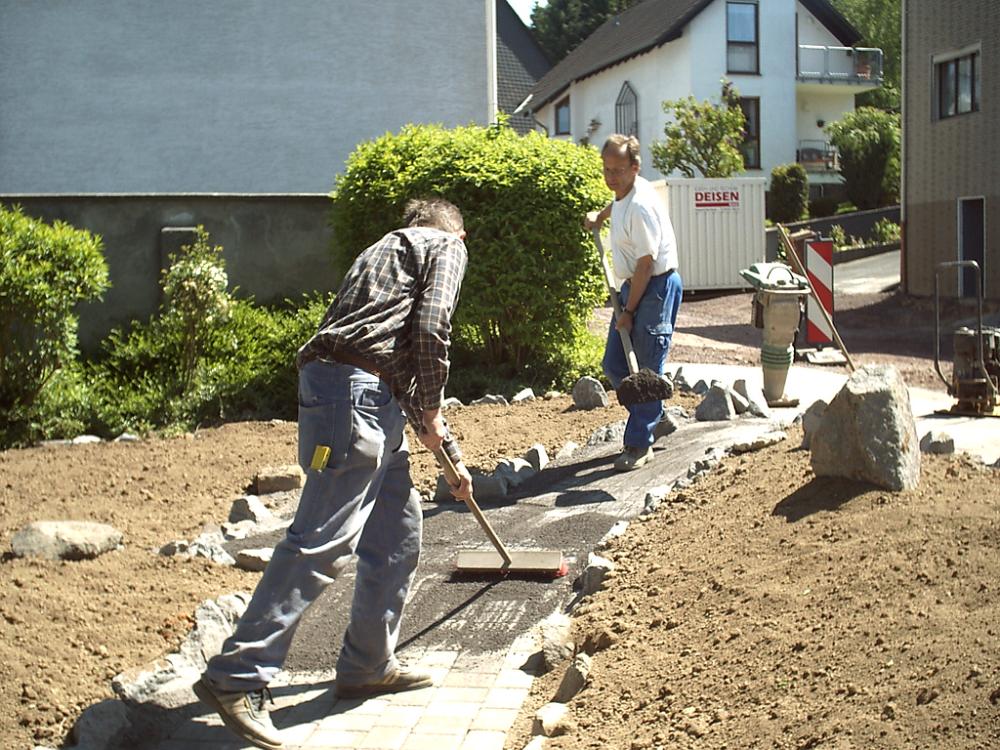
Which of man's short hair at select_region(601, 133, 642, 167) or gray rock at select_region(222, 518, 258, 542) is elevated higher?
man's short hair at select_region(601, 133, 642, 167)

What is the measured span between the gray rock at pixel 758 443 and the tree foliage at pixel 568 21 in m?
55.8

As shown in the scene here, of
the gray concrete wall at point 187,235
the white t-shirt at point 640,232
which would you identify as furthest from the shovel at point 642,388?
the gray concrete wall at point 187,235

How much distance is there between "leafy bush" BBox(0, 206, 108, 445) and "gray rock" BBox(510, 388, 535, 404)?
3.66 meters

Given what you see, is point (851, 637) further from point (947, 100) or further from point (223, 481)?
point (947, 100)

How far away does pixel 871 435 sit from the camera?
4785 mm

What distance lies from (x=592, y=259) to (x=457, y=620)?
5.52m

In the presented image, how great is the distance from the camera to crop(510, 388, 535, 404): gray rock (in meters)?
9.90

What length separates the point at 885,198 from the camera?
116 ft

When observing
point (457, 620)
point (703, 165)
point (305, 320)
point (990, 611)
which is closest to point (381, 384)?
point (457, 620)

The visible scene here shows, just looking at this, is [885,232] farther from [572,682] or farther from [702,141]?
[572,682]

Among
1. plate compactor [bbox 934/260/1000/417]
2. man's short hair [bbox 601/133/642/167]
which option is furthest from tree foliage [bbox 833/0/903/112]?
man's short hair [bbox 601/133/642/167]

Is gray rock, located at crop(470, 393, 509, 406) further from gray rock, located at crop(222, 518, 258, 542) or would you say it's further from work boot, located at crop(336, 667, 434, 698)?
work boot, located at crop(336, 667, 434, 698)

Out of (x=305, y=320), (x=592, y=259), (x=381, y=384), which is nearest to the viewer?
(x=381, y=384)

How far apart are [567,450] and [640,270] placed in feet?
4.94
